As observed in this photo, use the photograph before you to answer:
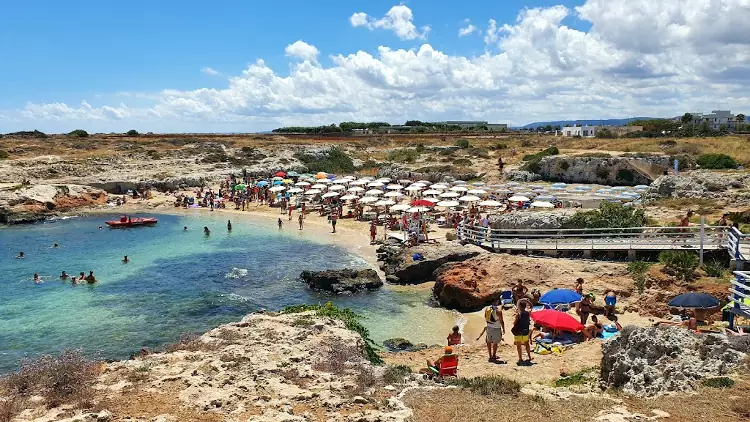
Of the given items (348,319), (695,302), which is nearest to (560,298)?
(695,302)

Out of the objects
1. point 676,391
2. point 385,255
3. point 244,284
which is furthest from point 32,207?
point 676,391

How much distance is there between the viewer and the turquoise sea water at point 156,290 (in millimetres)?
17516

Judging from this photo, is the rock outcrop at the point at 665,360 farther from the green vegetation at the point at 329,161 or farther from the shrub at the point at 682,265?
the green vegetation at the point at 329,161

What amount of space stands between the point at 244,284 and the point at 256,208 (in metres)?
21.5

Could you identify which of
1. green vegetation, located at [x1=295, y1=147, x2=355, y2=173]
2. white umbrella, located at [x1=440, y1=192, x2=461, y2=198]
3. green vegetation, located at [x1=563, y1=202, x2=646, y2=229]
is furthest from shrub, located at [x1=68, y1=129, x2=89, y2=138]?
green vegetation, located at [x1=563, y1=202, x2=646, y2=229]

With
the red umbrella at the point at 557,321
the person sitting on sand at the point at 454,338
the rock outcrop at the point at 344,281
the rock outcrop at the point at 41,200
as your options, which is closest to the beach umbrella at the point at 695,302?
the red umbrella at the point at 557,321

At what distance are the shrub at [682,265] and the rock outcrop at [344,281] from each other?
36.0 ft

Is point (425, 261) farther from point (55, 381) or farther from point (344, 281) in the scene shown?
point (55, 381)

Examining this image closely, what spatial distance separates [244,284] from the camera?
23.7 meters

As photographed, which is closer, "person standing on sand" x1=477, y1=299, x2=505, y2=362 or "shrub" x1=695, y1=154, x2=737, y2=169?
"person standing on sand" x1=477, y1=299, x2=505, y2=362

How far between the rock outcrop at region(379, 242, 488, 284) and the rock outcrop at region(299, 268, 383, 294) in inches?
38.1

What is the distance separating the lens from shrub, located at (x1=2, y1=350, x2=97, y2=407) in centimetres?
903

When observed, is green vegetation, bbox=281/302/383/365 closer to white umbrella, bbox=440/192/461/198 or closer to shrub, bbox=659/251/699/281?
shrub, bbox=659/251/699/281

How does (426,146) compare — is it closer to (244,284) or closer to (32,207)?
(32,207)
